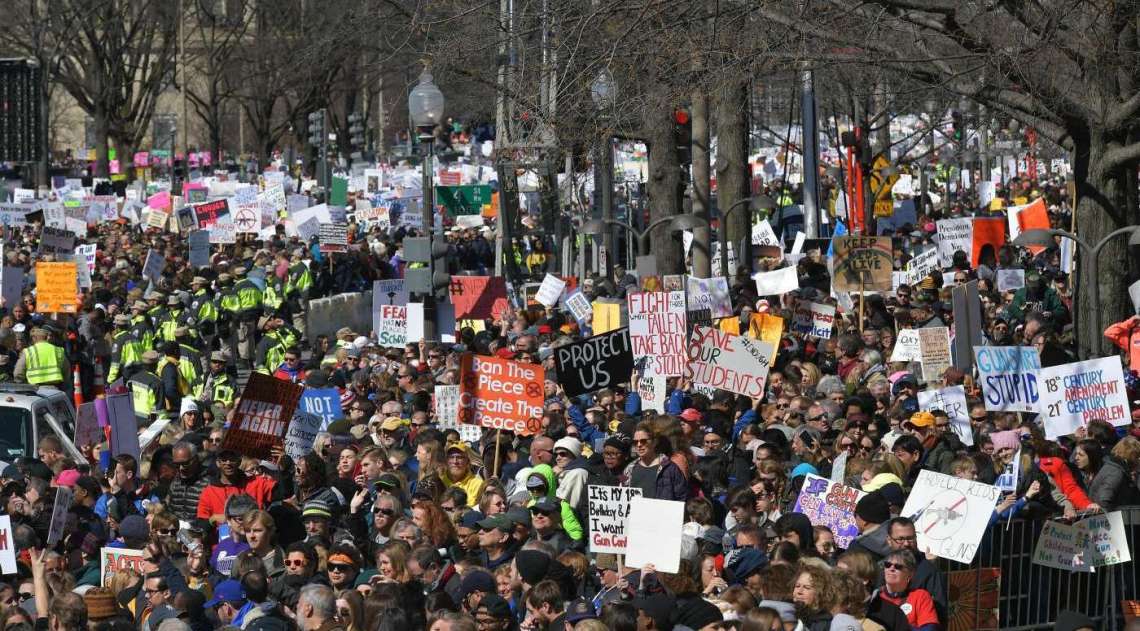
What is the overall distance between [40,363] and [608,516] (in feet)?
39.3

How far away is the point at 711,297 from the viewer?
1969cm

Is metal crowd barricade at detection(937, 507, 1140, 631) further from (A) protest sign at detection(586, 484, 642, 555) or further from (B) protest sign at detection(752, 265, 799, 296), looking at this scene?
(B) protest sign at detection(752, 265, 799, 296)

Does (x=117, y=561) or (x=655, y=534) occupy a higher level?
(x=655, y=534)

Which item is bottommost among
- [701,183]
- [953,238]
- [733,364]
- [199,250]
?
[733,364]

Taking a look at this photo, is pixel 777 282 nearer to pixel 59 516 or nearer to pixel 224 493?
pixel 224 493

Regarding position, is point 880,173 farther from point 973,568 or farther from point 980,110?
point 973,568

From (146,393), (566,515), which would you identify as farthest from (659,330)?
(146,393)

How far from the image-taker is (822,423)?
1338 centimetres

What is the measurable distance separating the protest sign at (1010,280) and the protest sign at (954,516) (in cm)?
1217

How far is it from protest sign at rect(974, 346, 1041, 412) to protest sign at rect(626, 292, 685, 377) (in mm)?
2985

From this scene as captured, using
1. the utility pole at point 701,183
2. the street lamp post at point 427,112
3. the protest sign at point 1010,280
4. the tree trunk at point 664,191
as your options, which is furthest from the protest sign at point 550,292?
the protest sign at point 1010,280

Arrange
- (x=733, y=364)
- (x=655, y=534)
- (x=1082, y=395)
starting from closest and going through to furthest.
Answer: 1. (x=655, y=534)
2. (x=1082, y=395)
3. (x=733, y=364)

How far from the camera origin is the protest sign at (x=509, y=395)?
14.0m

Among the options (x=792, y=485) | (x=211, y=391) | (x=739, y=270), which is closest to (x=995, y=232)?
(x=739, y=270)
